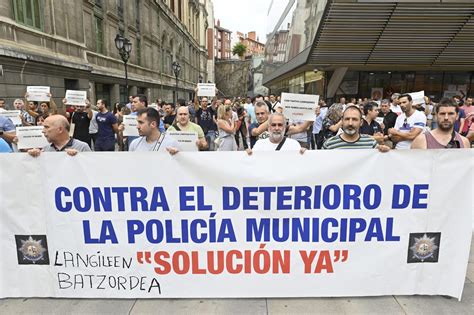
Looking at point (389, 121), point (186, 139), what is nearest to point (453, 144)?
point (186, 139)

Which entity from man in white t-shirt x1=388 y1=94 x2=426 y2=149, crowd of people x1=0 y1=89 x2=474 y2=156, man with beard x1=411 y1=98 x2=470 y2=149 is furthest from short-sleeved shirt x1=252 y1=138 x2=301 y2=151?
man in white t-shirt x1=388 y1=94 x2=426 y2=149

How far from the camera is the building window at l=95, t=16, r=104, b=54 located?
21108mm

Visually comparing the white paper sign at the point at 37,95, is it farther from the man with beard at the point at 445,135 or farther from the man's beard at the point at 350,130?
the man with beard at the point at 445,135

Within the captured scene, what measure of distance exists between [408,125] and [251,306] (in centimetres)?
390

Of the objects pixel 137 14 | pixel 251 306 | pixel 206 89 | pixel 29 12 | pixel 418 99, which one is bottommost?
pixel 251 306

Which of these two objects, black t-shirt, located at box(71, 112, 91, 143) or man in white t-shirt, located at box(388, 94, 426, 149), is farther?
black t-shirt, located at box(71, 112, 91, 143)

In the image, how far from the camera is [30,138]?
366 centimetres

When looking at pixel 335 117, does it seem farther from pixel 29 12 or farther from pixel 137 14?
pixel 137 14

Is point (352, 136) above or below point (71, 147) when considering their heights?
above

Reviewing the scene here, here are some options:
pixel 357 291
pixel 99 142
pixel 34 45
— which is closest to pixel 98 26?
pixel 34 45

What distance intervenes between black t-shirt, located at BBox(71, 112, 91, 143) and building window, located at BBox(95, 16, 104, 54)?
51.7ft

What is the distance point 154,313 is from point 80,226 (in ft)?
3.26

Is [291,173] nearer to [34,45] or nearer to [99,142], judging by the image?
[99,142]

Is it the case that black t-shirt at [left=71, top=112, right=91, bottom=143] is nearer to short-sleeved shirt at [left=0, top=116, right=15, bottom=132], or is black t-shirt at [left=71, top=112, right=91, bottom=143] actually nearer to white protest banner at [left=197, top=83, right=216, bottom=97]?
short-sleeved shirt at [left=0, top=116, right=15, bottom=132]
